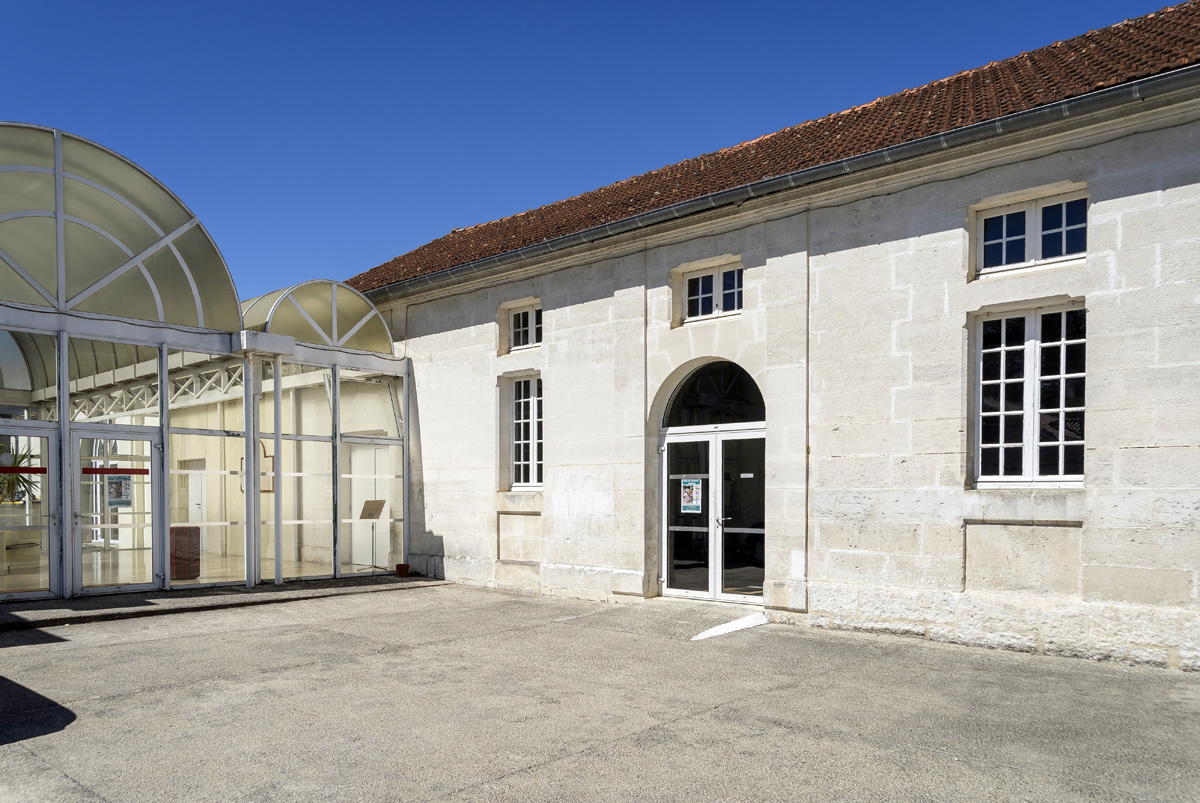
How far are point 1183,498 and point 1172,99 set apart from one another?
10.4 ft

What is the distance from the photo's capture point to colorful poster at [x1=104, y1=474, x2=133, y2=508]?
1097 cm

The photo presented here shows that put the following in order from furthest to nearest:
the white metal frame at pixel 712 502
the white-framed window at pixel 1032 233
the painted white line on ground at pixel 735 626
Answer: the white metal frame at pixel 712 502 < the painted white line on ground at pixel 735 626 < the white-framed window at pixel 1032 233

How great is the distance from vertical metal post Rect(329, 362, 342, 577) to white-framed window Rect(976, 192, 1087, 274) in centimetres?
926

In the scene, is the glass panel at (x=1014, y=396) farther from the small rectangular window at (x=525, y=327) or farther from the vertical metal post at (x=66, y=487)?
the vertical metal post at (x=66, y=487)

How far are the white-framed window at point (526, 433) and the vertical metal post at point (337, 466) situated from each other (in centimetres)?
271

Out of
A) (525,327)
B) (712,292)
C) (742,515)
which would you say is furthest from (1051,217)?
(525,327)

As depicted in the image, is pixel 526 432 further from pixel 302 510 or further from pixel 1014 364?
pixel 1014 364

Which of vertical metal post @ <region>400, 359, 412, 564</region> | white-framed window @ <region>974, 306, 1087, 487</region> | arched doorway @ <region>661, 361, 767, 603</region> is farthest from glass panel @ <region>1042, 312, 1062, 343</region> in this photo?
vertical metal post @ <region>400, 359, 412, 564</region>

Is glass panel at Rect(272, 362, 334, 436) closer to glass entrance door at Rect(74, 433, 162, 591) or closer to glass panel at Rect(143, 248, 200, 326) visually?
glass panel at Rect(143, 248, 200, 326)

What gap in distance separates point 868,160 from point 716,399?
338 cm

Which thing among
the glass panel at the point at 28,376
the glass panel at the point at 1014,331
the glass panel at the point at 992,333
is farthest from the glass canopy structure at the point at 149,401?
the glass panel at the point at 1014,331

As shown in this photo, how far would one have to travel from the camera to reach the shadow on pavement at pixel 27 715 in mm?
5262

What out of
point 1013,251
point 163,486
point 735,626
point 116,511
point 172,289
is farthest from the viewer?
point 172,289

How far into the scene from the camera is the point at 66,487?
1055 cm
